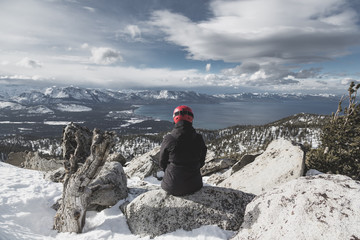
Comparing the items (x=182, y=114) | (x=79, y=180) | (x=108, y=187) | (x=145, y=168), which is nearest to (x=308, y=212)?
(x=182, y=114)

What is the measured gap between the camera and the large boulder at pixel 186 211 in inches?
278

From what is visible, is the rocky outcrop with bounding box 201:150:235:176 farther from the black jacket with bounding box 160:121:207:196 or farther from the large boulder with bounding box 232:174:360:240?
the large boulder with bounding box 232:174:360:240

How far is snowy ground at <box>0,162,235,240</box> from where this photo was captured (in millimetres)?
6750

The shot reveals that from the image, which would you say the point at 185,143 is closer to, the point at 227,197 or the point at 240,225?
the point at 227,197

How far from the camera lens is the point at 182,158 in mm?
7031

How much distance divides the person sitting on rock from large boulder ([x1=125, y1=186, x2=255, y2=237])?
57cm

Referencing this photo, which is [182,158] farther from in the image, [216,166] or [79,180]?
[216,166]

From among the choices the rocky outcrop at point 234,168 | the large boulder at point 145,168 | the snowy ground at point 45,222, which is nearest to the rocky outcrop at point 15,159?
the large boulder at point 145,168

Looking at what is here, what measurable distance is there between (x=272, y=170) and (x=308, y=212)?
5512mm

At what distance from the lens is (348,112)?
13172 mm

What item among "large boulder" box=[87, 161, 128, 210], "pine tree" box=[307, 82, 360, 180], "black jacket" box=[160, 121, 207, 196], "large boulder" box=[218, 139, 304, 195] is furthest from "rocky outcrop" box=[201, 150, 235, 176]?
"black jacket" box=[160, 121, 207, 196]

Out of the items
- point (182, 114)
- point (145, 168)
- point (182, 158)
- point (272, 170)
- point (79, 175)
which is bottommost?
point (145, 168)

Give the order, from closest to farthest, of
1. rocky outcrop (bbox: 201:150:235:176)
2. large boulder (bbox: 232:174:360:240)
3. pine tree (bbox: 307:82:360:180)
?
1. large boulder (bbox: 232:174:360:240)
2. pine tree (bbox: 307:82:360:180)
3. rocky outcrop (bbox: 201:150:235:176)

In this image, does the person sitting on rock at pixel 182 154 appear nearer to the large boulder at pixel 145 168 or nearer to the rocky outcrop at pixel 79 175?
the rocky outcrop at pixel 79 175
